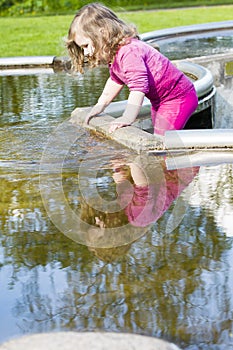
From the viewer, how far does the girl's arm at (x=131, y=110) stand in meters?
4.08

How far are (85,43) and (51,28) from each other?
8.26 metres

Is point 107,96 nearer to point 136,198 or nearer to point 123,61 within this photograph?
point 123,61

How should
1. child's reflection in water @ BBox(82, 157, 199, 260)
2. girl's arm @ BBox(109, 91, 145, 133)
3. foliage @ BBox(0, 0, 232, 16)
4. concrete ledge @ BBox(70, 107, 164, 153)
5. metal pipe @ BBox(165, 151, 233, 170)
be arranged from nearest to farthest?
child's reflection in water @ BBox(82, 157, 199, 260) < metal pipe @ BBox(165, 151, 233, 170) < concrete ledge @ BBox(70, 107, 164, 153) < girl's arm @ BBox(109, 91, 145, 133) < foliage @ BBox(0, 0, 232, 16)

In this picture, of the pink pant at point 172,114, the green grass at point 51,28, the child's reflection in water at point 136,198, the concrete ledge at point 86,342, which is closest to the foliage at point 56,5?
the green grass at point 51,28

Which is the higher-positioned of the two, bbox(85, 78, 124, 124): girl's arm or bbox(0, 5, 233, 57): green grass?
bbox(85, 78, 124, 124): girl's arm

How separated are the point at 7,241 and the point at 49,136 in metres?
1.76

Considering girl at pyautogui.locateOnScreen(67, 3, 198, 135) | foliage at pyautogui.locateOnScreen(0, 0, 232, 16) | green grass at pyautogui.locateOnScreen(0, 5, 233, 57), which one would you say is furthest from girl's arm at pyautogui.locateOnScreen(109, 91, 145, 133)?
foliage at pyautogui.locateOnScreen(0, 0, 232, 16)

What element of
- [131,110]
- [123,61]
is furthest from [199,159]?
[123,61]

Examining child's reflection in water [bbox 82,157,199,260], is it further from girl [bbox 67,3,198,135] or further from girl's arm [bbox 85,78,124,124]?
girl's arm [bbox 85,78,124,124]

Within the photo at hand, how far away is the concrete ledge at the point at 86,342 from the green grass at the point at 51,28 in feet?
22.3

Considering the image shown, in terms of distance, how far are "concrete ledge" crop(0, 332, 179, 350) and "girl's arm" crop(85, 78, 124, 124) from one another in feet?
8.44

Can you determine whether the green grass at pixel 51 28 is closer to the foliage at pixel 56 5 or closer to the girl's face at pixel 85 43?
the foliage at pixel 56 5

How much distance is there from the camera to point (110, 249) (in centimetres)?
268

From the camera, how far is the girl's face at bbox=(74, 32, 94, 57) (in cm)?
414
